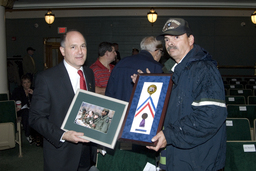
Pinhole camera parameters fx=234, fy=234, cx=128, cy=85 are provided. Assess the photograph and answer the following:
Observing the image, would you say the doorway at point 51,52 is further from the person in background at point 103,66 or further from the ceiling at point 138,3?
the person in background at point 103,66

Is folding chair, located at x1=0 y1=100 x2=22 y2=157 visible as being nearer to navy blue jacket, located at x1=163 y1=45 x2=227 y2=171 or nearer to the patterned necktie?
the patterned necktie

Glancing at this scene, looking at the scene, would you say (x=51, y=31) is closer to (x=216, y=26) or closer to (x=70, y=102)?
(x=216, y=26)

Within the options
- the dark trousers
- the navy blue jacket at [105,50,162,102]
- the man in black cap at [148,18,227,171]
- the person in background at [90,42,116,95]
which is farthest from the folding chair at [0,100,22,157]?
the man in black cap at [148,18,227,171]

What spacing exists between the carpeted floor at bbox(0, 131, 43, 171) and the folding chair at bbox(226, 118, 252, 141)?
2.86 m

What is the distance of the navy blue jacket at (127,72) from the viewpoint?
2809 millimetres

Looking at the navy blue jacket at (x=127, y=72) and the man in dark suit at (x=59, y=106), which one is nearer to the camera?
the man in dark suit at (x=59, y=106)

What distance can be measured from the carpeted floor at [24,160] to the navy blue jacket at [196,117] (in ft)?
9.71

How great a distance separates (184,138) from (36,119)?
3.46 ft

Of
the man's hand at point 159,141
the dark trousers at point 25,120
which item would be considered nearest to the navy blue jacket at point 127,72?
the man's hand at point 159,141

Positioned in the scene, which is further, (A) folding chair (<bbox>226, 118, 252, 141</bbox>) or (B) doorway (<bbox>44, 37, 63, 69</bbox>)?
(B) doorway (<bbox>44, 37, 63, 69</bbox>)

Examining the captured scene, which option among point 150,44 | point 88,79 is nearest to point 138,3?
point 150,44

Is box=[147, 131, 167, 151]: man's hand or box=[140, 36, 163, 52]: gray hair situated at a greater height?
box=[140, 36, 163, 52]: gray hair

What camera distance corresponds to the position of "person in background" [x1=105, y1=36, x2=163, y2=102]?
2.85 meters

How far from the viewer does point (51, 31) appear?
40.0ft
